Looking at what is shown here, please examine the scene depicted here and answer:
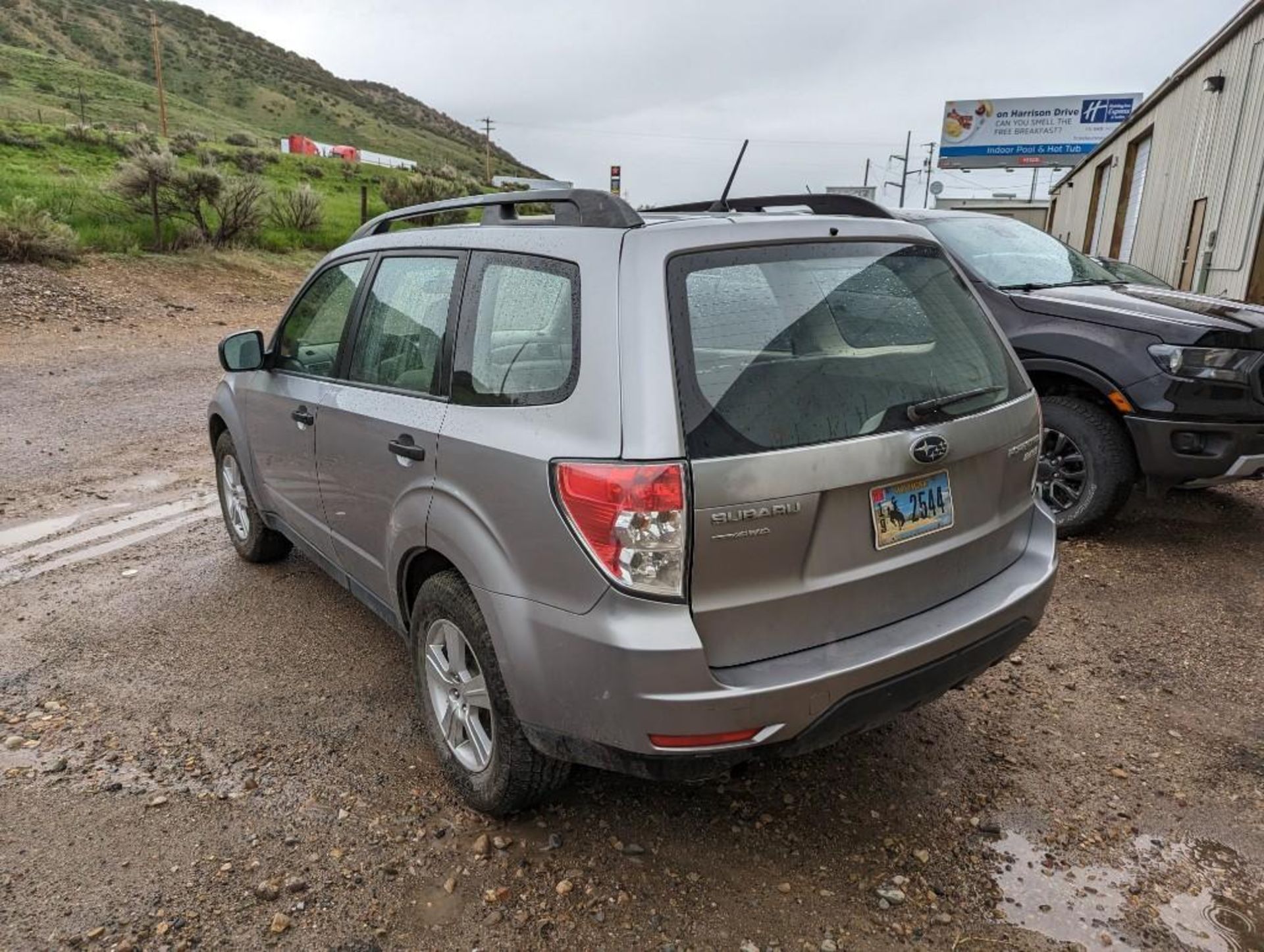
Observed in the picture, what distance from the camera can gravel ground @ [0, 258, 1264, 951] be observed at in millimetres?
2260

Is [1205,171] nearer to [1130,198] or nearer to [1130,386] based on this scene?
[1130,198]

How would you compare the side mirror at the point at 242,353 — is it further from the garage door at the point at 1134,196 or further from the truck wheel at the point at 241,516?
the garage door at the point at 1134,196

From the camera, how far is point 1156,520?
17.4ft

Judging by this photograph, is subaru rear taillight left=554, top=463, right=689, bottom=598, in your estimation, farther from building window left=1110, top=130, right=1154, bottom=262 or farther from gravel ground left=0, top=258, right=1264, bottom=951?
building window left=1110, top=130, right=1154, bottom=262

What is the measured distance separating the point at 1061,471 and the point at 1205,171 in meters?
11.1

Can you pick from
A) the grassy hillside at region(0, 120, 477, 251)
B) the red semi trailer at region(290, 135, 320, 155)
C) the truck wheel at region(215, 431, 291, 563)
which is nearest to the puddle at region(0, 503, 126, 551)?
the truck wheel at region(215, 431, 291, 563)

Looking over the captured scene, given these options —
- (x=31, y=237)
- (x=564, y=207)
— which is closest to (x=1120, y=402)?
(x=564, y=207)

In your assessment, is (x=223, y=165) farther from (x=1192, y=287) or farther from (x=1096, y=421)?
(x=1096, y=421)

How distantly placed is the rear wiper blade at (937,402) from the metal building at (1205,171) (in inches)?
417

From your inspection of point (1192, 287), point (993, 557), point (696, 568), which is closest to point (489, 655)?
point (696, 568)

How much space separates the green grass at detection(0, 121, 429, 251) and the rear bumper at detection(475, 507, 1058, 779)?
1763 cm

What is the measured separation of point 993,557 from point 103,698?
3.29 m

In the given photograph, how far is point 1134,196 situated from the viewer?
19.2m

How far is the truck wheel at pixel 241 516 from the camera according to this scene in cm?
450
